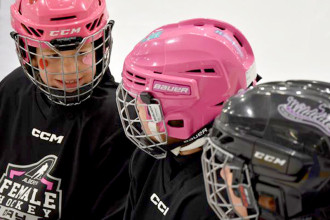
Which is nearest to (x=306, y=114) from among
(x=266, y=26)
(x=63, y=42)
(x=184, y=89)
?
(x=184, y=89)

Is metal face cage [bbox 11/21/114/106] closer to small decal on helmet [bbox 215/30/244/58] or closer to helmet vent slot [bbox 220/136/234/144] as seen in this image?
small decal on helmet [bbox 215/30/244/58]

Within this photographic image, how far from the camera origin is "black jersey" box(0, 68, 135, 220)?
4.72 feet

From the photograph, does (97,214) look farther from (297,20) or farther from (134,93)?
(297,20)

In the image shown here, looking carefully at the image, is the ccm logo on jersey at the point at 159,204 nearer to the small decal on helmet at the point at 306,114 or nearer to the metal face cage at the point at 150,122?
the metal face cage at the point at 150,122

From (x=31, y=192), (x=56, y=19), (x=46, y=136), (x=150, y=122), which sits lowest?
(x=31, y=192)

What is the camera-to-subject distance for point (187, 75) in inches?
43.9

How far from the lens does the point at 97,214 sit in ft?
4.81

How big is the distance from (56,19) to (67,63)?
11cm

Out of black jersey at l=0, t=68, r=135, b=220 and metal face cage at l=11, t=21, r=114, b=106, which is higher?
metal face cage at l=11, t=21, r=114, b=106

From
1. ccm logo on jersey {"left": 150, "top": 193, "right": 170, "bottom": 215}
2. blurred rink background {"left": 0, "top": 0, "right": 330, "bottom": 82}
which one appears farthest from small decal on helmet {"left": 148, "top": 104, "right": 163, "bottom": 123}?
blurred rink background {"left": 0, "top": 0, "right": 330, "bottom": 82}

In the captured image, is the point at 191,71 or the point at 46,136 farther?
the point at 46,136

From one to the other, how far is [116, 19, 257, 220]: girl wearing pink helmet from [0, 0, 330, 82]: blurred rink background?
0.98 meters

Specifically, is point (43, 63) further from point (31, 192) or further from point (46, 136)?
point (31, 192)

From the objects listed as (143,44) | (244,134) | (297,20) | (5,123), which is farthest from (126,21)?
(244,134)
